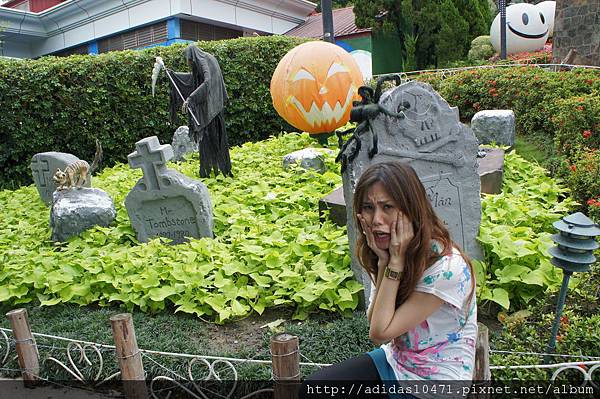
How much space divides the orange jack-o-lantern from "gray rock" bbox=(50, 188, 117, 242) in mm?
3469

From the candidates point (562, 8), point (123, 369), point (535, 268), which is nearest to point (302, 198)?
point (535, 268)

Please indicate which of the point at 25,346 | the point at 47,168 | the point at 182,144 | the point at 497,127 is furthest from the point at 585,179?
the point at 47,168

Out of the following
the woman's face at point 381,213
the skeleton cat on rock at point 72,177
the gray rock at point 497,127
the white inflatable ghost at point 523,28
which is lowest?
the woman's face at point 381,213

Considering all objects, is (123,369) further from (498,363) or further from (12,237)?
(12,237)

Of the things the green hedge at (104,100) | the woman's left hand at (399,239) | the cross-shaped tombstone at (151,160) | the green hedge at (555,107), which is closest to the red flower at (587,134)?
the green hedge at (555,107)

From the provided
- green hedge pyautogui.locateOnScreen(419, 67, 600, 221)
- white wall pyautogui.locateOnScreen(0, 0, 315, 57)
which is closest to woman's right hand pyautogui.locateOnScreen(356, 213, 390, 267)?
green hedge pyautogui.locateOnScreen(419, 67, 600, 221)

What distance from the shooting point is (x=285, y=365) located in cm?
235

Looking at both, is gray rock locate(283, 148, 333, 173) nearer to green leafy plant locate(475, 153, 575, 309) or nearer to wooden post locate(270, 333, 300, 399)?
green leafy plant locate(475, 153, 575, 309)

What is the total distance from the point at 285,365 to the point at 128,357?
97cm

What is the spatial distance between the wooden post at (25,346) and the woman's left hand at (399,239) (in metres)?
2.57

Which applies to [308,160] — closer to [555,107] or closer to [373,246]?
[555,107]

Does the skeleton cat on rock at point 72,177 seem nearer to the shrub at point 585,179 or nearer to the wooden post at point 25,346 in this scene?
the wooden post at point 25,346

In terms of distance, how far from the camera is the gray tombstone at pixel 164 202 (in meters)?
4.98

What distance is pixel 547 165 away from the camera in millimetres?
6449
